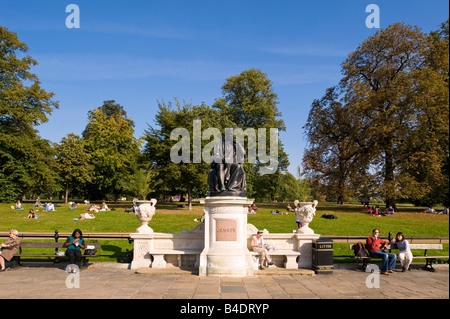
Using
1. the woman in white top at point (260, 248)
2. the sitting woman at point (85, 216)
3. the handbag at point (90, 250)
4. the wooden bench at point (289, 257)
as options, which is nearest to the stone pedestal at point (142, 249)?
the handbag at point (90, 250)

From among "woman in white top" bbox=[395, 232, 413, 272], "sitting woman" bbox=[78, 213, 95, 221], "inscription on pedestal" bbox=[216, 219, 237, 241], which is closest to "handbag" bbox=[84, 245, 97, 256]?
"inscription on pedestal" bbox=[216, 219, 237, 241]

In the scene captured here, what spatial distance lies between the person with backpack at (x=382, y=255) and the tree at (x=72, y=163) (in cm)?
3810

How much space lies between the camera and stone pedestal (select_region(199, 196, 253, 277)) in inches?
358

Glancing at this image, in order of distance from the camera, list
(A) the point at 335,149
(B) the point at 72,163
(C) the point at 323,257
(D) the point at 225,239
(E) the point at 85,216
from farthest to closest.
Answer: (B) the point at 72,163 → (A) the point at 335,149 → (E) the point at 85,216 → (C) the point at 323,257 → (D) the point at 225,239

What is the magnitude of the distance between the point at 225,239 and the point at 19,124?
3191 centimetres

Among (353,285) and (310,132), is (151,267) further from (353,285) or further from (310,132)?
(310,132)

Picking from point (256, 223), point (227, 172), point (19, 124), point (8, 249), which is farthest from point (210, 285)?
point (19, 124)

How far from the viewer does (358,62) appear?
31.1 m

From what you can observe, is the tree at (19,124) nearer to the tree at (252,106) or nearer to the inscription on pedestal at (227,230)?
the tree at (252,106)

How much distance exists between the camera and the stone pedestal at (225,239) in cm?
909

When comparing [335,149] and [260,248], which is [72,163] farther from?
[260,248]

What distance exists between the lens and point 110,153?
150 feet
